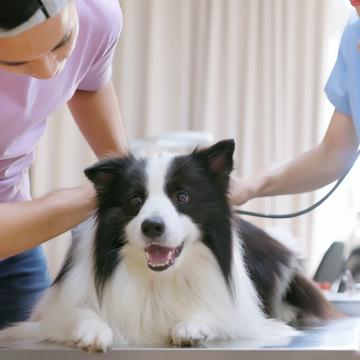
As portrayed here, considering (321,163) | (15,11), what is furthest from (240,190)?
(15,11)

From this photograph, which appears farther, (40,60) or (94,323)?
(94,323)

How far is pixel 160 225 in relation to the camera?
1.29 metres

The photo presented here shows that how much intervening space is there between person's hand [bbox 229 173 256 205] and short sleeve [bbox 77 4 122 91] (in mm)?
374

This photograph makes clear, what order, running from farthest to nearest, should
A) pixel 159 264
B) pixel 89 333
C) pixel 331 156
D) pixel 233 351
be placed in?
pixel 331 156, pixel 159 264, pixel 89 333, pixel 233 351

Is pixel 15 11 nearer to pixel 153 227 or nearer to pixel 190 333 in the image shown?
pixel 153 227

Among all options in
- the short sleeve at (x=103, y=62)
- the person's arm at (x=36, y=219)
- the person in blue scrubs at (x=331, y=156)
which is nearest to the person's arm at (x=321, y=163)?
the person in blue scrubs at (x=331, y=156)

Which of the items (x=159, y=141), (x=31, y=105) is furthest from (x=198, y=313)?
(x=159, y=141)

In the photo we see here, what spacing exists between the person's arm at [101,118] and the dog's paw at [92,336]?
490mm

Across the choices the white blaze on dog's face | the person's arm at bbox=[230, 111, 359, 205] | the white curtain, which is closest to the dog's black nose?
the white blaze on dog's face

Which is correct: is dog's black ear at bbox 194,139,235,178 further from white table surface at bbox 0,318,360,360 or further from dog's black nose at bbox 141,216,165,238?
white table surface at bbox 0,318,360,360

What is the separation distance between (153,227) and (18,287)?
1.93ft

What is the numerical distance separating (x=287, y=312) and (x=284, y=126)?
7.33 feet

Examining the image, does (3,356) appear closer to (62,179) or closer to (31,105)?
(31,105)

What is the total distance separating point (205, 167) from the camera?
1.45 meters
